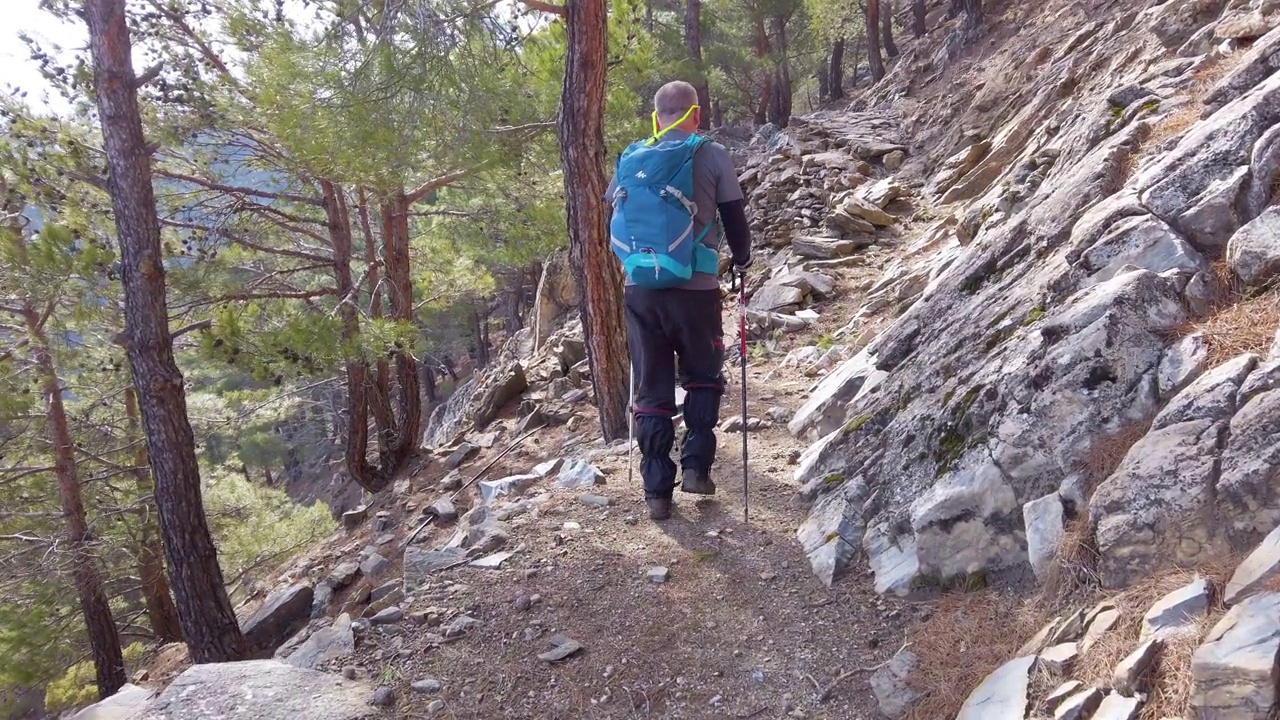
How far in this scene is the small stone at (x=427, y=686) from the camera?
10.4 feet

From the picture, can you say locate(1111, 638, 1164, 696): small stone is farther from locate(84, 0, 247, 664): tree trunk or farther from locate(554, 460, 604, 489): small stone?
locate(84, 0, 247, 664): tree trunk

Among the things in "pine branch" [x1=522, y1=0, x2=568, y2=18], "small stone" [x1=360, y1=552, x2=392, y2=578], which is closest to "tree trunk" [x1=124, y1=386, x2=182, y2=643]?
"small stone" [x1=360, y1=552, x2=392, y2=578]

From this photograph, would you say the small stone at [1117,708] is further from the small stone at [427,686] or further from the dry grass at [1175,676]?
the small stone at [427,686]

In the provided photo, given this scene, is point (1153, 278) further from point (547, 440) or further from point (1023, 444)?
point (547, 440)

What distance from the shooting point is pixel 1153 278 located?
309 centimetres

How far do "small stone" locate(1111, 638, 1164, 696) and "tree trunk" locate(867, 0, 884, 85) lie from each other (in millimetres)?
20491

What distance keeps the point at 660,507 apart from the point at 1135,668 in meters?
2.60

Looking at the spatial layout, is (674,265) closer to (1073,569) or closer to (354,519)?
(1073,569)

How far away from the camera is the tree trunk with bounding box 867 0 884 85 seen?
64.7ft

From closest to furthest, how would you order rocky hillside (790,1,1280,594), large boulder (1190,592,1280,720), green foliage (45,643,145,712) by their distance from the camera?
1. large boulder (1190,592,1280,720)
2. rocky hillside (790,1,1280,594)
3. green foliage (45,643,145,712)

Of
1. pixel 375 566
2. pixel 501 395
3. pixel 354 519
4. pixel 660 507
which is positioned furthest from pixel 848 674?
pixel 501 395


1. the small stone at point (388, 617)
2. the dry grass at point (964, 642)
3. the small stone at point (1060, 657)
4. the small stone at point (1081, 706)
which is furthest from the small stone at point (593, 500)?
the small stone at point (1081, 706)

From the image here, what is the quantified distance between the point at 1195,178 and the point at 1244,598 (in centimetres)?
222

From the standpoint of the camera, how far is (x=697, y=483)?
170 inches
